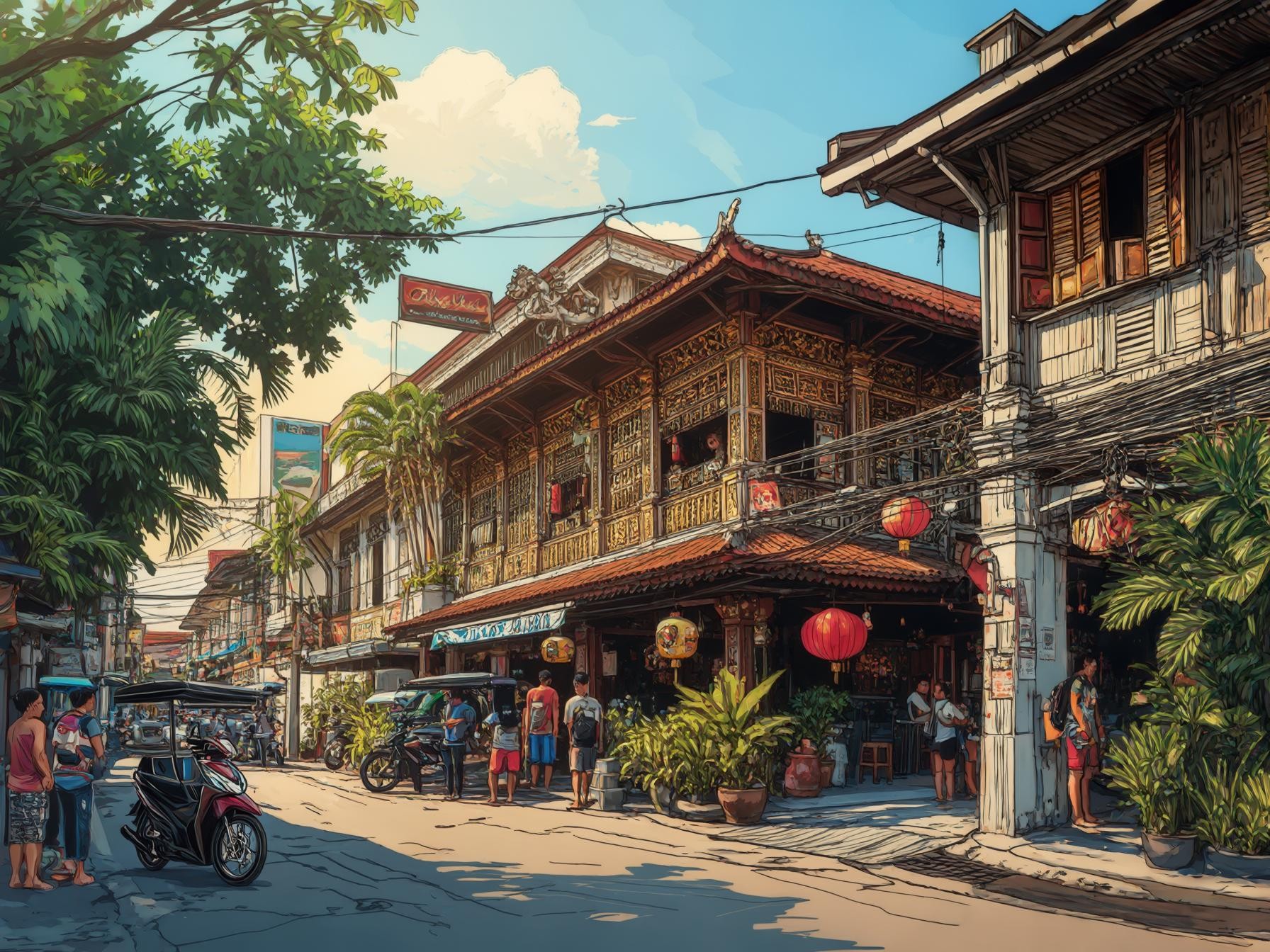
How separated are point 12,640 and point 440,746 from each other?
30.4ft

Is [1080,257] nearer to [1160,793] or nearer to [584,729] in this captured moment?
[1160,793]

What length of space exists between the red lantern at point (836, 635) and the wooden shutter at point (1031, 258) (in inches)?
185

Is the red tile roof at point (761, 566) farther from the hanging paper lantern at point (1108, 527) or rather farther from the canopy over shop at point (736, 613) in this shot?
the hanging paper lantern at point (1108, 527)

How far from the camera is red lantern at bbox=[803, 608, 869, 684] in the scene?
15.8 meters

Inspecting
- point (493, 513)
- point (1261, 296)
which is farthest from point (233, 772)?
point (493, 513)

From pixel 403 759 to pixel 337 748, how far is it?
865 centimetres

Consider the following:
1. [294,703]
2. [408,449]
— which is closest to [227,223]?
[408,449]

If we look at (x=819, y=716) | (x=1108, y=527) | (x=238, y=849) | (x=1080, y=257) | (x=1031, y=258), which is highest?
(x=1031, y=258)

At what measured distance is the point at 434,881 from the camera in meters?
10.4

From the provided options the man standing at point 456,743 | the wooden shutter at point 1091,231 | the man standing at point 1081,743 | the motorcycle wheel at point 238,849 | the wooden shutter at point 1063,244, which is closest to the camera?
the motorcycle wheel at point 238,849

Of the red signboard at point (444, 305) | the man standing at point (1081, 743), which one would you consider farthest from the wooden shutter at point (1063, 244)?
the red signboard at point (444, 305)

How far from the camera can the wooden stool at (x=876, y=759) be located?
1883 centimetres

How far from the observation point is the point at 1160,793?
1046 centimetres

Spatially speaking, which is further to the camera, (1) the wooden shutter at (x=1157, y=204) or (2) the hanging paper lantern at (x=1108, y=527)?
(1) the wooden shutter at (x=1157, y=204)
